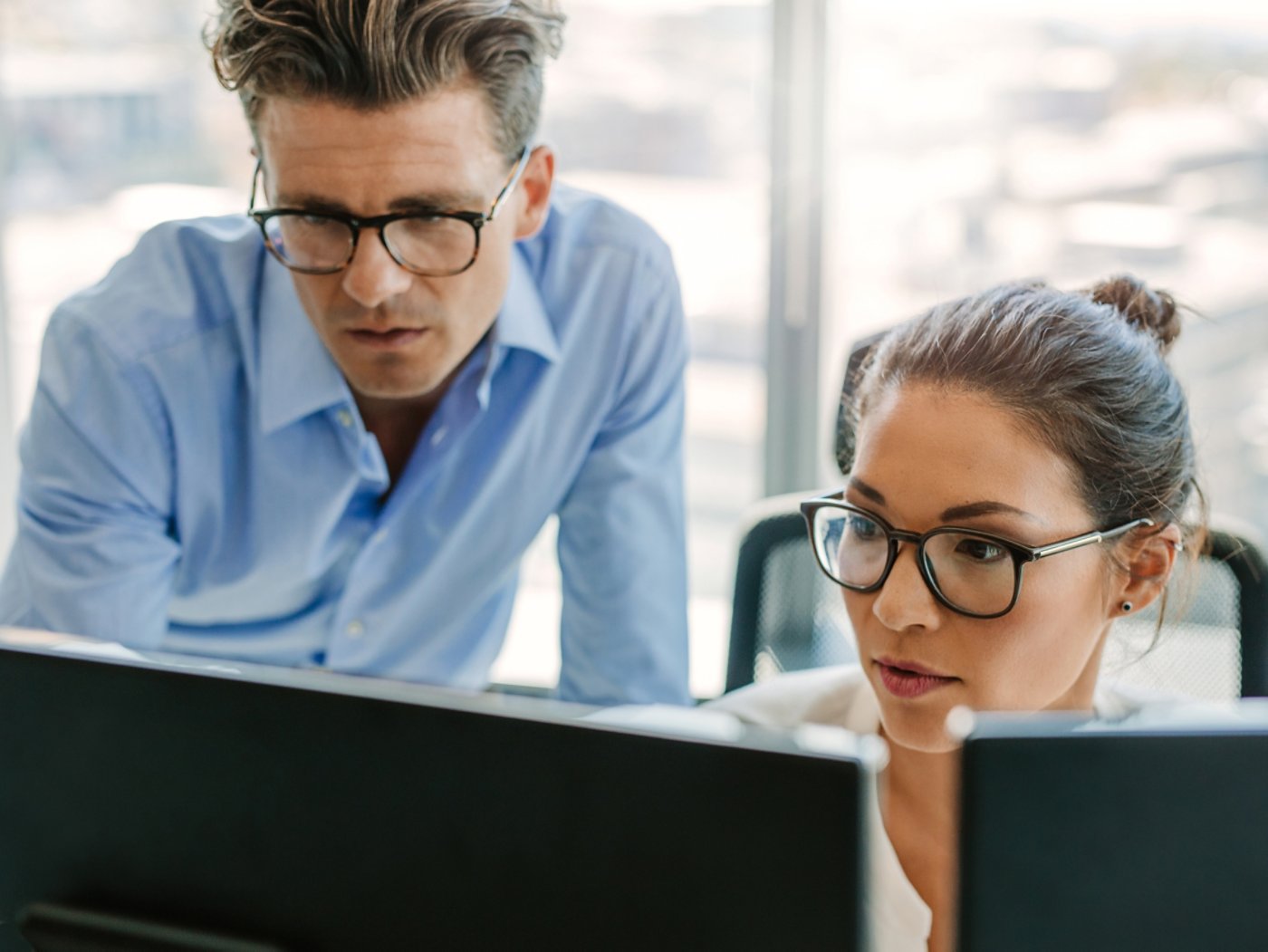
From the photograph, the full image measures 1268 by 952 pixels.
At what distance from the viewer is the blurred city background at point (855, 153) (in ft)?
8.45

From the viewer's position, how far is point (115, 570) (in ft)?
4.92

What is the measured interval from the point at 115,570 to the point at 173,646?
0.76ft

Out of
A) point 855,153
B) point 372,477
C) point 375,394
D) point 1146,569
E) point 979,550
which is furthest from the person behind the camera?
point 855,153

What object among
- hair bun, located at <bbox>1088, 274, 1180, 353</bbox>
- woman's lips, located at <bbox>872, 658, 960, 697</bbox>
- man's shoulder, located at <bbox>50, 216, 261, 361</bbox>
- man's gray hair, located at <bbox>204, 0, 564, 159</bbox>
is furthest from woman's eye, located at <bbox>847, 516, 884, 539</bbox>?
man's shoulder, located at <bbox>50, 216, 261, 361</bbox>

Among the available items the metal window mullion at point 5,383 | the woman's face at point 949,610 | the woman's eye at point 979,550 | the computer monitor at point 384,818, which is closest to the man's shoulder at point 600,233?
the woman's face at point 949,610

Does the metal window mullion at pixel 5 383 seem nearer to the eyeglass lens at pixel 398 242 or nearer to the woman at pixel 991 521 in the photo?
the eyeglass lens at pixel 398 242

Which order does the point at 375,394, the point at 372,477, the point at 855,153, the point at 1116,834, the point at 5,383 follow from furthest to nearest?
the point at 5,383
the point at 855,153
the point at 372,477
the point at 375,394
the point at 1116,834

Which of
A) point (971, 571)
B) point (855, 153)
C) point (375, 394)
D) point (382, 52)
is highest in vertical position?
point (855, 153)

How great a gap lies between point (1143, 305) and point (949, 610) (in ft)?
1.32

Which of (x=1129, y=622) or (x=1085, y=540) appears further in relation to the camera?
(x=1129, y=622)

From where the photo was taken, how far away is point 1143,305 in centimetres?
133

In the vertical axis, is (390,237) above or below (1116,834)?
above

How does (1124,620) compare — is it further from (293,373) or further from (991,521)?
(293,373)

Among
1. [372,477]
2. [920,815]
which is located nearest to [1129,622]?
[920,815]
